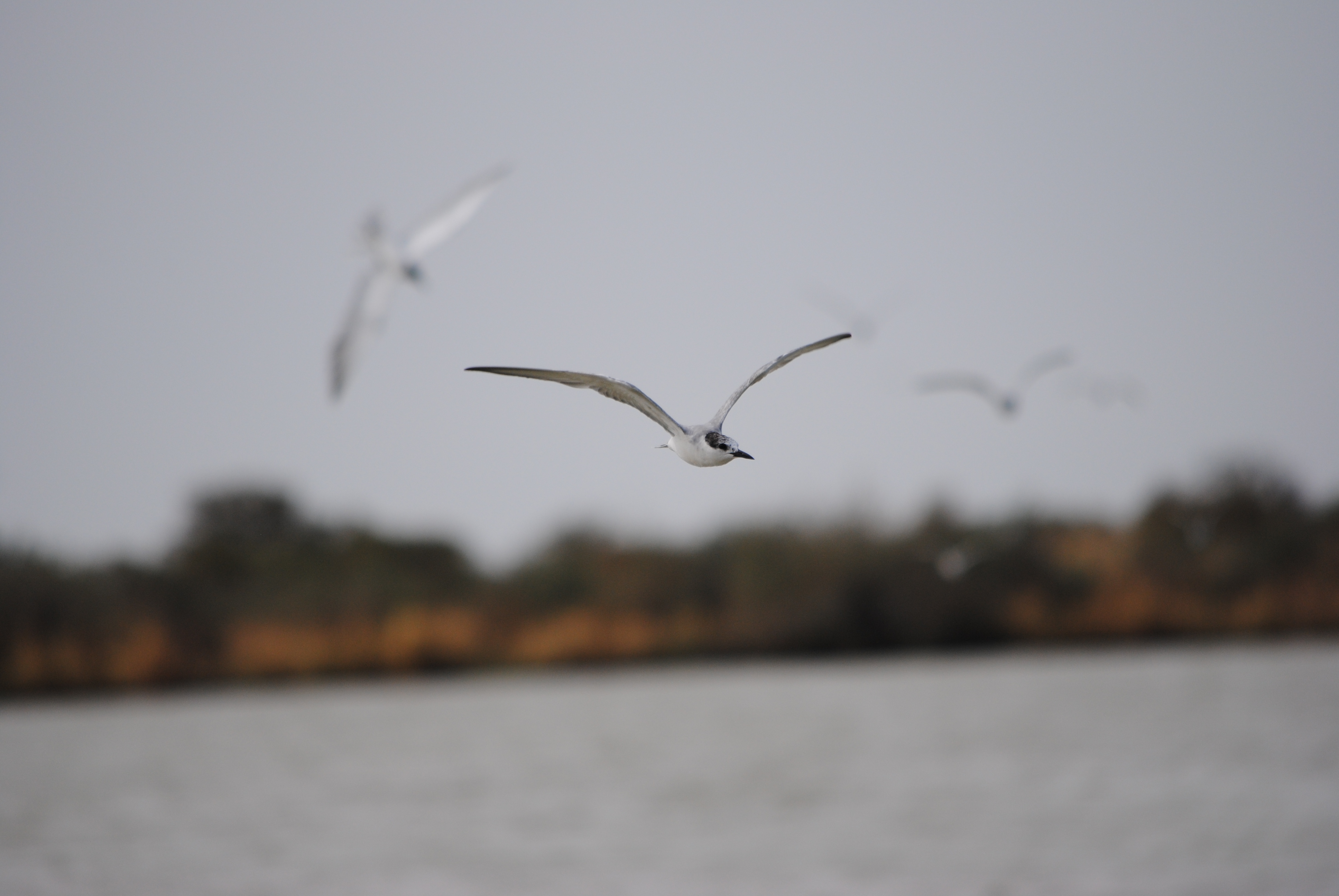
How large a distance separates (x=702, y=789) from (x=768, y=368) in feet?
70.5

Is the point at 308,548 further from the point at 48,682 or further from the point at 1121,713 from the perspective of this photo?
the point at 1121,713

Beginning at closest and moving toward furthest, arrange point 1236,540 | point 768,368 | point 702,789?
point 768,368 → point 702,789 → point 1236,540

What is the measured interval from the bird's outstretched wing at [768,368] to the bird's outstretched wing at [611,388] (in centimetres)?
14

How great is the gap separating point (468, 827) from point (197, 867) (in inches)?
173

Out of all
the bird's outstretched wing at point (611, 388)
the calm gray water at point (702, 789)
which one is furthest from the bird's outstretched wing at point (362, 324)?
the calm gray water at point (702, 789)

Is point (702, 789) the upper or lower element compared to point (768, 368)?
lower

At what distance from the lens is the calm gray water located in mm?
18391

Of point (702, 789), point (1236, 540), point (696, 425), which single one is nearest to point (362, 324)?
point (696, 425)

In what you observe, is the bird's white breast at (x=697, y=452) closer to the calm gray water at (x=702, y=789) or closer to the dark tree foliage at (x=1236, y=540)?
the calm gray water at (x=702, y=789)

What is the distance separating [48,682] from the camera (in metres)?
31.8

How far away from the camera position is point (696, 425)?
4824 mm

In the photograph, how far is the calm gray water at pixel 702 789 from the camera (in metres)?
18.4

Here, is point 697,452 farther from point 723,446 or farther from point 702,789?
point 702,789

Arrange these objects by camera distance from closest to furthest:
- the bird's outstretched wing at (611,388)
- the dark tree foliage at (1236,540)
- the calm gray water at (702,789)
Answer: the bird's outstretched wing at (611,388)
the calm gray water at (702,789)
the dark tree foliage at (1236,540)
